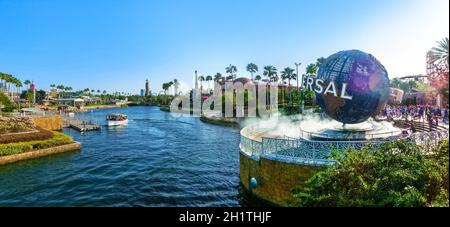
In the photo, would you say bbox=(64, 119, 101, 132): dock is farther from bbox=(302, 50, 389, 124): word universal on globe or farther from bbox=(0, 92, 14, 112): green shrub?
bbox=(302, 50, 389, 124): word universal on globe

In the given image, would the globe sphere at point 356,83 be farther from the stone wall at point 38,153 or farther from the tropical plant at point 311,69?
the tropical plant at point 311,69

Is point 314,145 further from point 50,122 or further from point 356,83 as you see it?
point 50,122

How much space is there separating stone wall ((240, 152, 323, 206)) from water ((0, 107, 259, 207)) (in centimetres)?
140

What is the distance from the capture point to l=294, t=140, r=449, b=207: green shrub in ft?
27.5

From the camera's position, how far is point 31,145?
3219cm

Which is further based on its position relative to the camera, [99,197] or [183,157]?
[183,157]

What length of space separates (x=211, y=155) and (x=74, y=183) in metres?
12.5

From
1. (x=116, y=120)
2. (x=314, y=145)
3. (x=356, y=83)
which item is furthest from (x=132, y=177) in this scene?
(x=116, y=120)

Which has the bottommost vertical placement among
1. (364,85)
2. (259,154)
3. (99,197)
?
(99,197)

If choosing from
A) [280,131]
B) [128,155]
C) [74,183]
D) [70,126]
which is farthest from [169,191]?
[70,126]

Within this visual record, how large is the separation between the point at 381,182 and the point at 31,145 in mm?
33443

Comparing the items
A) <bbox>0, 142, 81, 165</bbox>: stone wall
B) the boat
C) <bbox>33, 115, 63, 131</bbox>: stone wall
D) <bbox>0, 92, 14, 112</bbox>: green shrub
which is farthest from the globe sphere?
<bbox>0, 92, 14, 112</bbox>: green shrub
